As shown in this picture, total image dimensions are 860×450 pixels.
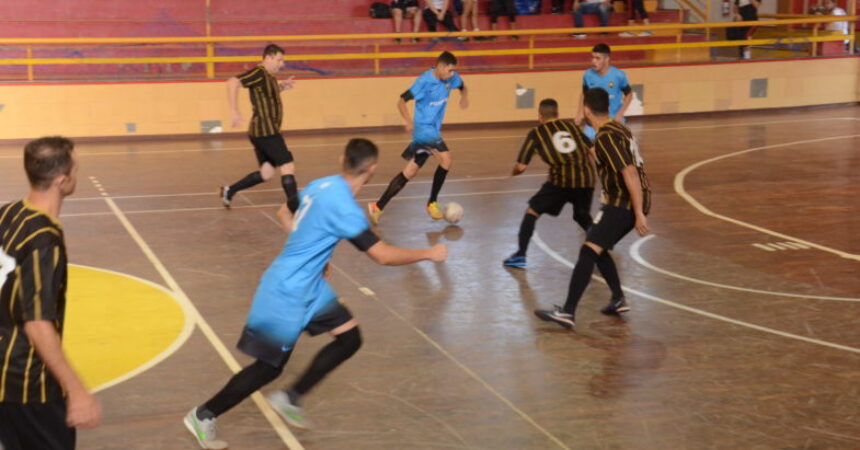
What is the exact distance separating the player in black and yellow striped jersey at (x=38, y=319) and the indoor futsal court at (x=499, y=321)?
6.49 ft

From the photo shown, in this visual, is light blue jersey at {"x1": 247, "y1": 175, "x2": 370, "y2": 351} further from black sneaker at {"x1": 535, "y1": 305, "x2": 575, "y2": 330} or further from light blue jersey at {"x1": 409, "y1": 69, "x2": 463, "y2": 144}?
light blue jersey at {"x1": 409, "y1": 69, "x2": 463, "y2": 144}

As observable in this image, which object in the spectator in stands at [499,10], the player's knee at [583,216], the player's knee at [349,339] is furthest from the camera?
the spectator in stands at [499,10]

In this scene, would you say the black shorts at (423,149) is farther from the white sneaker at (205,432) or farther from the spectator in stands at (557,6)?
the spectator in stands at (557,6)

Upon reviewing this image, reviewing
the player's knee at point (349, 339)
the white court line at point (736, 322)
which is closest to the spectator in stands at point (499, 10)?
the white court line at point (736, 322)

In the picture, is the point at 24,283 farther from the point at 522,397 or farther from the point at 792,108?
the point at 792,108

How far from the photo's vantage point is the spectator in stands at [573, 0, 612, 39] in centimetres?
2725

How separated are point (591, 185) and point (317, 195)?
5107 millimetres

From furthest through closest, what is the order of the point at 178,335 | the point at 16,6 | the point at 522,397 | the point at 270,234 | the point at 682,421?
the point at 16,6 < the point at 270,234 < the point at 178,335 < the point at 522,397 < the point at 682,421

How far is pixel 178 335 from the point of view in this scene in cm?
872

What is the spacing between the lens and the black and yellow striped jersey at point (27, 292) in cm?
438

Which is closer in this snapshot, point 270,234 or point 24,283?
point 24,283

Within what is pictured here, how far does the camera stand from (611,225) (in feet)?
28.6

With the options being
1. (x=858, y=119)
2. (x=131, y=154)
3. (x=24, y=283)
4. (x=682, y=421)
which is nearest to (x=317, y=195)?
(x=24, y=283)

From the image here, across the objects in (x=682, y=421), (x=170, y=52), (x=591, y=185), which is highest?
(x=170, y=52)
